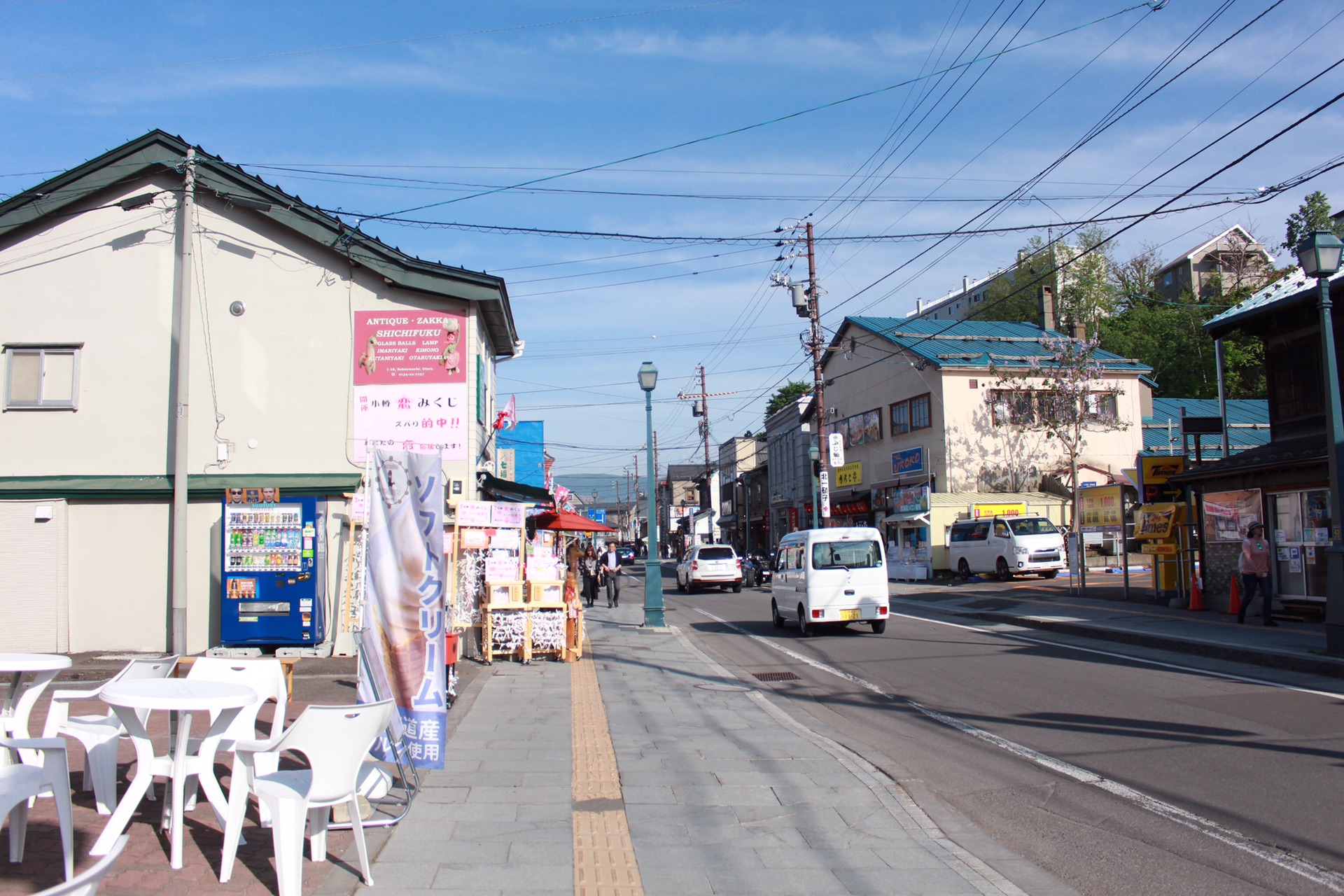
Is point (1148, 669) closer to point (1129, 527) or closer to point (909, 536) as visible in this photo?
point (1129, 527)

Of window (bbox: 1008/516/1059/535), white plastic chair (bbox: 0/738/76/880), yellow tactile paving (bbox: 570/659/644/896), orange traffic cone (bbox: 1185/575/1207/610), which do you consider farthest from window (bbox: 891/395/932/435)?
white plastic chair (bbox: 0/738/76/880)

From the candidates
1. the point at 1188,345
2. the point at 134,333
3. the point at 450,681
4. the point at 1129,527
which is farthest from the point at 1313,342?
the point at 1188,345

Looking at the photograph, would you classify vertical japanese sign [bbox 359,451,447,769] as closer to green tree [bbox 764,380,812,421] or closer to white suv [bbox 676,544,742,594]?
white suv [bbox 676,544,742,594]

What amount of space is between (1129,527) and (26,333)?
31.3 metres

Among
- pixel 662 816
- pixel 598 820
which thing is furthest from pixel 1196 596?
pixel 598 820

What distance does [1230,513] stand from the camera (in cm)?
1884

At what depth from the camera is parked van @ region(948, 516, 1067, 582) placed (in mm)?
30453

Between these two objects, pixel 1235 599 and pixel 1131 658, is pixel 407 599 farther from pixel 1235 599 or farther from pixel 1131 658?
pixel 1235 599

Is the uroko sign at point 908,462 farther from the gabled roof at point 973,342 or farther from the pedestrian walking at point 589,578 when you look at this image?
the pedestrian walking at point 589,578

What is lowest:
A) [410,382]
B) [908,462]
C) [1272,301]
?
[410,382]

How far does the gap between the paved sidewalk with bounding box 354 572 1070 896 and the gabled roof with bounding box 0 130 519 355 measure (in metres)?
7.14

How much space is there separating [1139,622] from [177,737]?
54.5ft

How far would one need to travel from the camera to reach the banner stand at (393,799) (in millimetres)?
6008

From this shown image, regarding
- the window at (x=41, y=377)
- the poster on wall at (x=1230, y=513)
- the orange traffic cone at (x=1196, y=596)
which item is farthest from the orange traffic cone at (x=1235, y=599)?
the window at (x=41, y=377)
